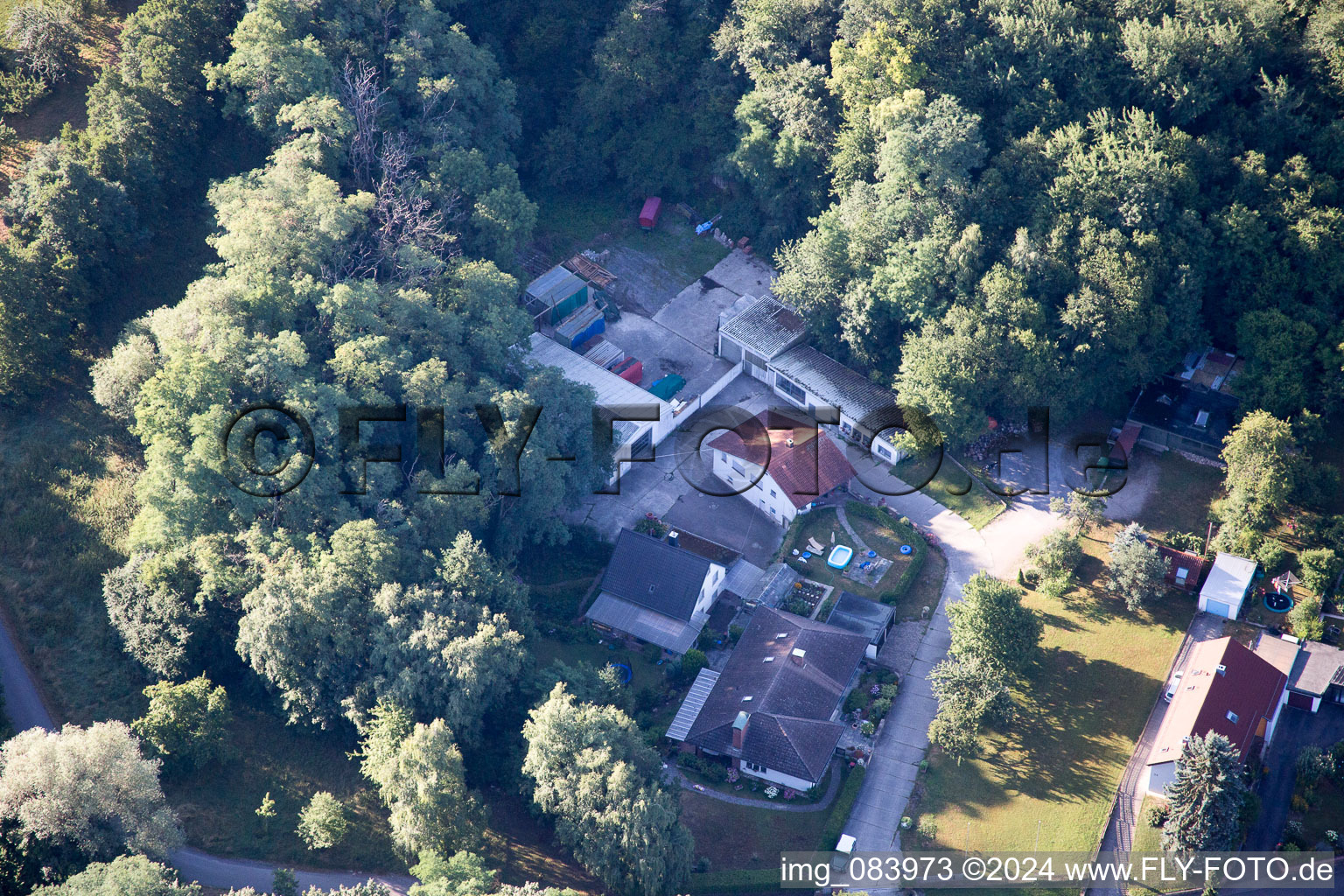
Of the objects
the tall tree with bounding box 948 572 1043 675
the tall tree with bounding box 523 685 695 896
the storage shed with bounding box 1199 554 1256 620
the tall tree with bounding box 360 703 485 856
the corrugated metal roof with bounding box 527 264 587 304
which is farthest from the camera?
the corrugated metal roof with bounding box 527 264 587 304

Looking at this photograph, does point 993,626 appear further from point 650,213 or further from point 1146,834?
point 650,213

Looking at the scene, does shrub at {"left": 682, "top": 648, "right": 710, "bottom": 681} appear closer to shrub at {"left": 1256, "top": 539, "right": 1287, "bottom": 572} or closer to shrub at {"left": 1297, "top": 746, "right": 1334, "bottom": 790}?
shrub at {"left": 1297, "top": 746, "right": 1334, "bottom": 790}

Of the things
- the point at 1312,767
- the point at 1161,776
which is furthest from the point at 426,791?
the point at 1312,767

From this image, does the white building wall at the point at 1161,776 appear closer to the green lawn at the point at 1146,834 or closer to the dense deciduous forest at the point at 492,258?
the green lawn at the point at 1146,834

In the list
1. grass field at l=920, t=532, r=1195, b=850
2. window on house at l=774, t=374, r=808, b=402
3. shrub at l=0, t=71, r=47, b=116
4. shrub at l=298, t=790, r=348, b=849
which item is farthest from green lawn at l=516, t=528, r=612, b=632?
shrub at l=0, t=71, r=47, b=116

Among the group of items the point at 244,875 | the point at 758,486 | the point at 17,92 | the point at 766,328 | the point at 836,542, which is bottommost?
the point at 244,875

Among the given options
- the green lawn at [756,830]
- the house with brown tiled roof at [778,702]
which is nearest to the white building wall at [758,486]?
the house with brown tiled roof at [778,702]

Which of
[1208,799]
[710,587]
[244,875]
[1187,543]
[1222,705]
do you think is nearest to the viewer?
[1208,799]
